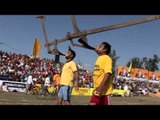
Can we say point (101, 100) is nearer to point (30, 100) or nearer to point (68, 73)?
point (68, 73)

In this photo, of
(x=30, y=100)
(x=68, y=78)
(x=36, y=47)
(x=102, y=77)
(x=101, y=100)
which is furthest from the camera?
(x=36, y=47)

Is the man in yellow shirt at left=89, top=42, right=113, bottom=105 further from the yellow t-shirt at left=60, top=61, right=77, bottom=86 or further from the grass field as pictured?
the grass field

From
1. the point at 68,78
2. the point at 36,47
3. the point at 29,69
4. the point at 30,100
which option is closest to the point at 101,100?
the point at 68,78

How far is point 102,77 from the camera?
6.21 meters

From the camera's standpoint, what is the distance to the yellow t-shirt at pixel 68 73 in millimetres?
8664

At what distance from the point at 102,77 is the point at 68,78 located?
2.53 meters

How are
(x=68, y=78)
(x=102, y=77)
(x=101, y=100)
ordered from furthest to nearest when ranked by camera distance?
(x=68, y=78)
(x=102, y=77)
(x=101, y=100)

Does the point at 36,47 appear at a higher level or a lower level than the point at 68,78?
higher

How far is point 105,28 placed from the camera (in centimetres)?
796

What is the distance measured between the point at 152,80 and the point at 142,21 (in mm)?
47985
